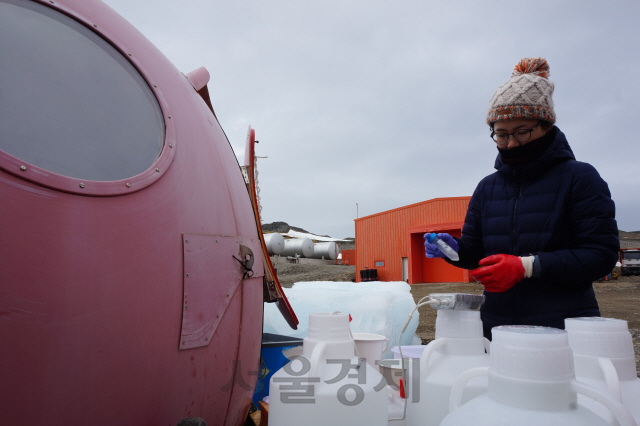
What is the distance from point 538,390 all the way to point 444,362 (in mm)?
375

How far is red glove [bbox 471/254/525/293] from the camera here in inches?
54.3

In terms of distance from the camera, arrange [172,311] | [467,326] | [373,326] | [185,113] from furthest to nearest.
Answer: [373,326]
[185,113]
[172,311]
[467,326]

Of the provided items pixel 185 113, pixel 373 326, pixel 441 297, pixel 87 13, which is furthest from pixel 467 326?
pixel 373 326

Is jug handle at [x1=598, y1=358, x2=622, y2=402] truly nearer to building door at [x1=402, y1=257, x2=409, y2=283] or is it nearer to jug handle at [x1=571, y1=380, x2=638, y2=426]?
jug handle at [x1=571, y1=380, x2=638, y2=426]

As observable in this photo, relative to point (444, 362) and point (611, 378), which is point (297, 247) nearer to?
point (444, 362)

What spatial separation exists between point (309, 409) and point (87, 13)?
1.30m

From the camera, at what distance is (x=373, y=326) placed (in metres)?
2.86

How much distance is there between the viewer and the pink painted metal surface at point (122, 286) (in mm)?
823

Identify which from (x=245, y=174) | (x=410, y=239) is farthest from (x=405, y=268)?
(x=245, y=174)

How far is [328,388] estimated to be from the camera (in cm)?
83

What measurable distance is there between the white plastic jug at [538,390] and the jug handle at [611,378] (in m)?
0.17

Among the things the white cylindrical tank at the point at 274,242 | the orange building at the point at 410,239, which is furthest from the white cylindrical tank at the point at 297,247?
the orange building at the point at 410,239

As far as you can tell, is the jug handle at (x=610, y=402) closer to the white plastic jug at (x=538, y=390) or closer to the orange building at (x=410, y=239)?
the white plastic jug at (x=538, y=390)

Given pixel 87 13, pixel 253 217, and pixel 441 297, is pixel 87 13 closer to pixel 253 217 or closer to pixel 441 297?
pixel 253 217
